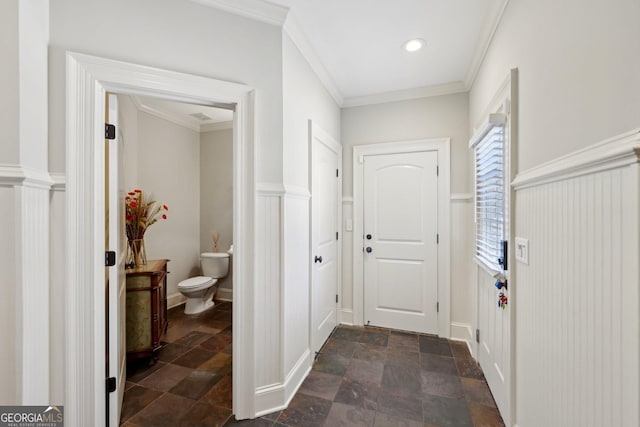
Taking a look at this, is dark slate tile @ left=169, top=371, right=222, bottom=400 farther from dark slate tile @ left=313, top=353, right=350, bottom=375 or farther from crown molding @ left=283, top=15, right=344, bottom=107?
crown molding @ left=283, top=15, right=344, bottom=107

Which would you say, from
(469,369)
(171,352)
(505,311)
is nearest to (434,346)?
(469,369)

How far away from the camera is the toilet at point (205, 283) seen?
10.7ft

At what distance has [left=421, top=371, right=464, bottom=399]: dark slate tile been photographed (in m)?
1.95

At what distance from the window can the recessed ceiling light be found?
860 mm

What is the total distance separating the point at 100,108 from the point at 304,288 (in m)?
1.72

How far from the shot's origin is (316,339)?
2428 millimetres

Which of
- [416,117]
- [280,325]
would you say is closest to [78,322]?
[280,325]

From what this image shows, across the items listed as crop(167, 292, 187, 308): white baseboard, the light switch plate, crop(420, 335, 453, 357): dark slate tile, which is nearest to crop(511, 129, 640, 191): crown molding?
the light switch plate

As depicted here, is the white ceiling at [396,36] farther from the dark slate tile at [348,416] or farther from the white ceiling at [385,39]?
the dark slate tile at [348,416]

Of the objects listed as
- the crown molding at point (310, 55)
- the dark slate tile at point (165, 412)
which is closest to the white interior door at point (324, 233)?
the crown molding at point (310, 55)

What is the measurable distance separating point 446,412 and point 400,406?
0.29 m

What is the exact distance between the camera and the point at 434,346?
264 cm

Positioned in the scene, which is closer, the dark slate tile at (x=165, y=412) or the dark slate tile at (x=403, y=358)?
the dark slate tile at (x=165, y=412)

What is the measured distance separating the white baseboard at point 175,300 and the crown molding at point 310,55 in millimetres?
3303
